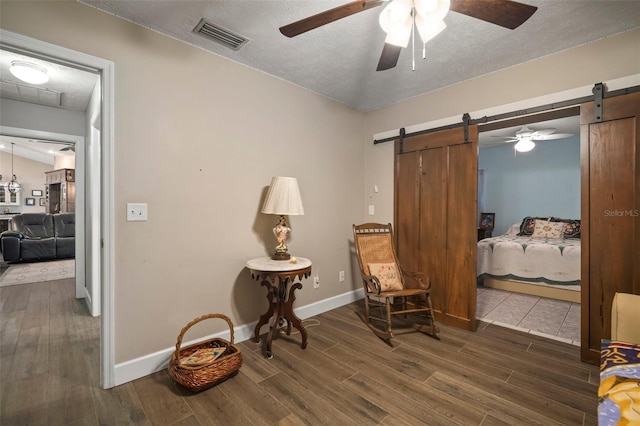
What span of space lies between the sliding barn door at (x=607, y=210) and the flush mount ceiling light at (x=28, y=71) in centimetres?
440

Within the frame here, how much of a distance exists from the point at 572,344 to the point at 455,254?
1.17 m

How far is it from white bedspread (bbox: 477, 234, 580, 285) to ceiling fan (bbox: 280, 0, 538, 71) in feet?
11.7

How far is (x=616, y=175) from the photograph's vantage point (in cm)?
204

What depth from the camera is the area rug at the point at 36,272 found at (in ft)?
14.6

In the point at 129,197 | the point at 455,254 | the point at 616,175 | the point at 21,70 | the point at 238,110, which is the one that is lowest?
the point at 455,254

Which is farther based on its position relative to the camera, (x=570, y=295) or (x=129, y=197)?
(x=570, y=295)

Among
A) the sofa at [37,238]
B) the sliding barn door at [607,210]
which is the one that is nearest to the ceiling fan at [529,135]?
the sliding barn door at [607,210]

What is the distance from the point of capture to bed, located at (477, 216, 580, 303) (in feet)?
12.0

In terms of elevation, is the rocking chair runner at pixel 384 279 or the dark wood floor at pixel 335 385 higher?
the rocking chair runner at pixel 384 279

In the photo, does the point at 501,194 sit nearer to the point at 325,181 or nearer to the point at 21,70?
the point at 325,181

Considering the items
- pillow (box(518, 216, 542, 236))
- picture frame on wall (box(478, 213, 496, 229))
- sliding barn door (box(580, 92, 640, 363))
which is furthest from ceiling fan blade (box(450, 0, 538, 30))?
picture frame on wall (box(478, 213, 496, 229))

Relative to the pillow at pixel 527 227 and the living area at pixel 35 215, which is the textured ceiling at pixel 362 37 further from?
the living area at pixel 35 215

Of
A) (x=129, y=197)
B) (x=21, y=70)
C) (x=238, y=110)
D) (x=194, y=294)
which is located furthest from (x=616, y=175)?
(x=21, y=70)

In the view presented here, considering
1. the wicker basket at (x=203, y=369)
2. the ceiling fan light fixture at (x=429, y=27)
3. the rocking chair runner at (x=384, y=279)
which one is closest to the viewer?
the ceiling fan light fixture at (x=429, y=27)
